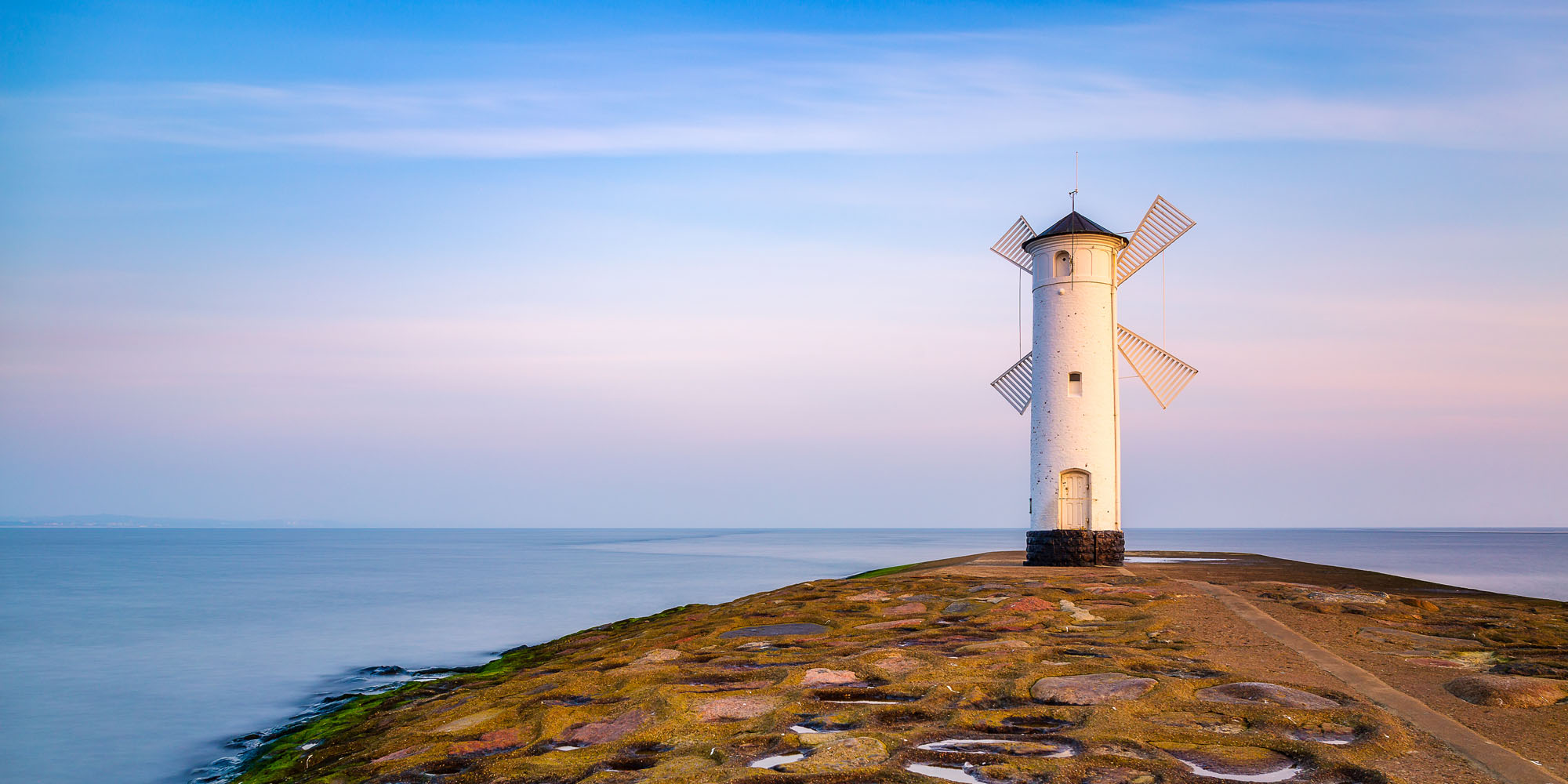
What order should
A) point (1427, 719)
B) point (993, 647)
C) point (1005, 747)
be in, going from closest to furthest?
point (1005, 747), point (1427, 719), point (993, 647)

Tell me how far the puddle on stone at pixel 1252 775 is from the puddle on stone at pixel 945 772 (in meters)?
1.21

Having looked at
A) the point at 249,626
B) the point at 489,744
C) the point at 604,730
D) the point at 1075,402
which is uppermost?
the point at 1075,402

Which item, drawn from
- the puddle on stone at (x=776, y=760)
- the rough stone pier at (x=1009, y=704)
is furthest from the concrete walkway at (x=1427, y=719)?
the puddle on stone at (x=776, y=760)

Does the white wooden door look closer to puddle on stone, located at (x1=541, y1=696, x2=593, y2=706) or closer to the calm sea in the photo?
the calm sea

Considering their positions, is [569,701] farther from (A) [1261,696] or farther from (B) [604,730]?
(A) [1261,696]

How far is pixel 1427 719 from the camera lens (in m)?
6.77

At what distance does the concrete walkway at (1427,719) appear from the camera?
18.1 feet

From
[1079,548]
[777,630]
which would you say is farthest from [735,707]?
[1079,548]

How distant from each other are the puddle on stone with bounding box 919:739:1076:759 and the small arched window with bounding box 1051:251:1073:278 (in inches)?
722

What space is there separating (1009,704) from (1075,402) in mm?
16426

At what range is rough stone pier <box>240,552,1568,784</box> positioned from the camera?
5906mm

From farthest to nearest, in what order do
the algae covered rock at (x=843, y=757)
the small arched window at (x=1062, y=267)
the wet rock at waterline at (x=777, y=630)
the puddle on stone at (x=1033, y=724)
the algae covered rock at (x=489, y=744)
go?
1. the small arched window at (x=1062, y=267)
2. the wet rock at waterline at (x=777, y=630)
3. the algae covered rock at (x=489, y=744)
4. the puddle on stone at (x=1033, y=724)
5. the algae covered rock at (x=843, y=757)

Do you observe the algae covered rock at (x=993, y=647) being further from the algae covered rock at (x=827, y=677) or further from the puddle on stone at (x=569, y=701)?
the puddle on stone at (x=569, y=701)

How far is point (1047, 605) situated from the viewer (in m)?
13.4
